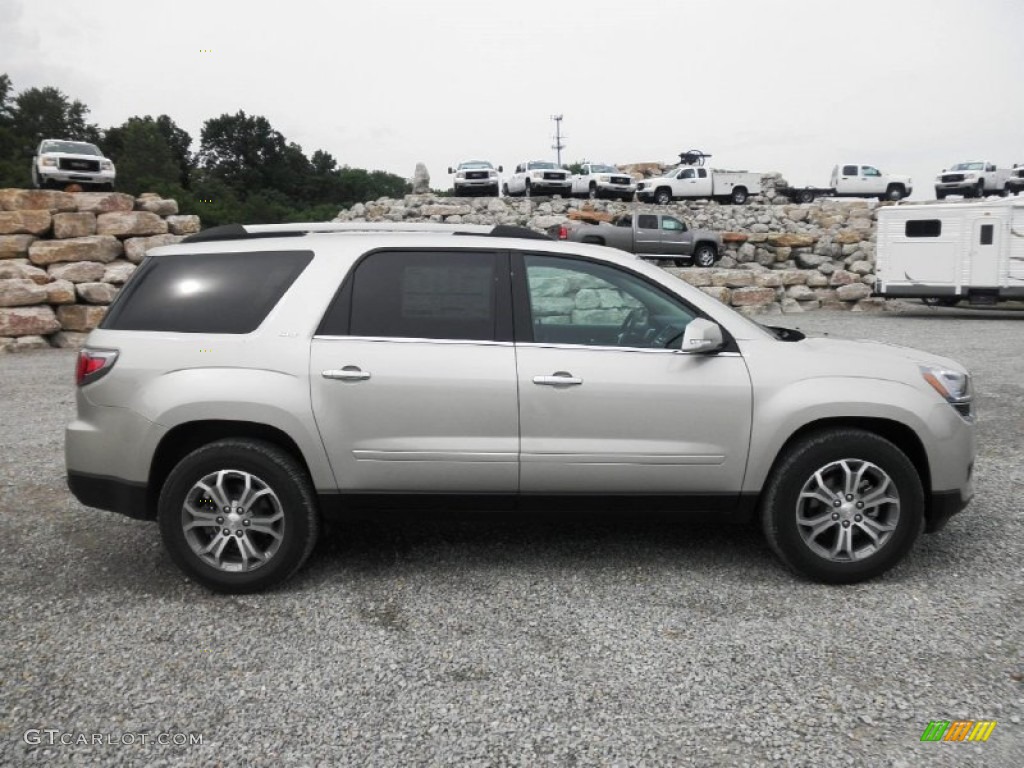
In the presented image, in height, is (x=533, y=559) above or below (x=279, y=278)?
below

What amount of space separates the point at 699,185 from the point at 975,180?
11.3 metres

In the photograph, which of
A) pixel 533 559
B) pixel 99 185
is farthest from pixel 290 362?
pixel 99 185

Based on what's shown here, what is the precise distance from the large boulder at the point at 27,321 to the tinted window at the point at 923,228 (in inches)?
722

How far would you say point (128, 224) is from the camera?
16.6 metres

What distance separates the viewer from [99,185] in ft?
76.3

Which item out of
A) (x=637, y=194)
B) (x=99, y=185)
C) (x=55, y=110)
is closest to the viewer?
(x=99, y=185)

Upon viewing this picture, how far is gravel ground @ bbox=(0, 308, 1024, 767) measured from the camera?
2.78 meters

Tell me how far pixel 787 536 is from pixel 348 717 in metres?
2.21

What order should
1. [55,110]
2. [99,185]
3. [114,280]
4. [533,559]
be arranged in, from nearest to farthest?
[533,559] < [114,280] < [99,185] < [55,110]

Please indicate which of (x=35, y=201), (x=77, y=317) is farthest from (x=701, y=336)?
(x=35, y=201)

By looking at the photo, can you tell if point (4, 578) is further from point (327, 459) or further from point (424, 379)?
point (424, 379)

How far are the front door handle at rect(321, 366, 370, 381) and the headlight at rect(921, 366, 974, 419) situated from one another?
271 centimetres

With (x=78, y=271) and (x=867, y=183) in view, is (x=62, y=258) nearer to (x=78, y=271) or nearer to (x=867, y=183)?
(x=78, y=271)

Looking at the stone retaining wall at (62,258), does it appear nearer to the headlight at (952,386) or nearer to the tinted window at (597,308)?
the tinted window at (597,308)
